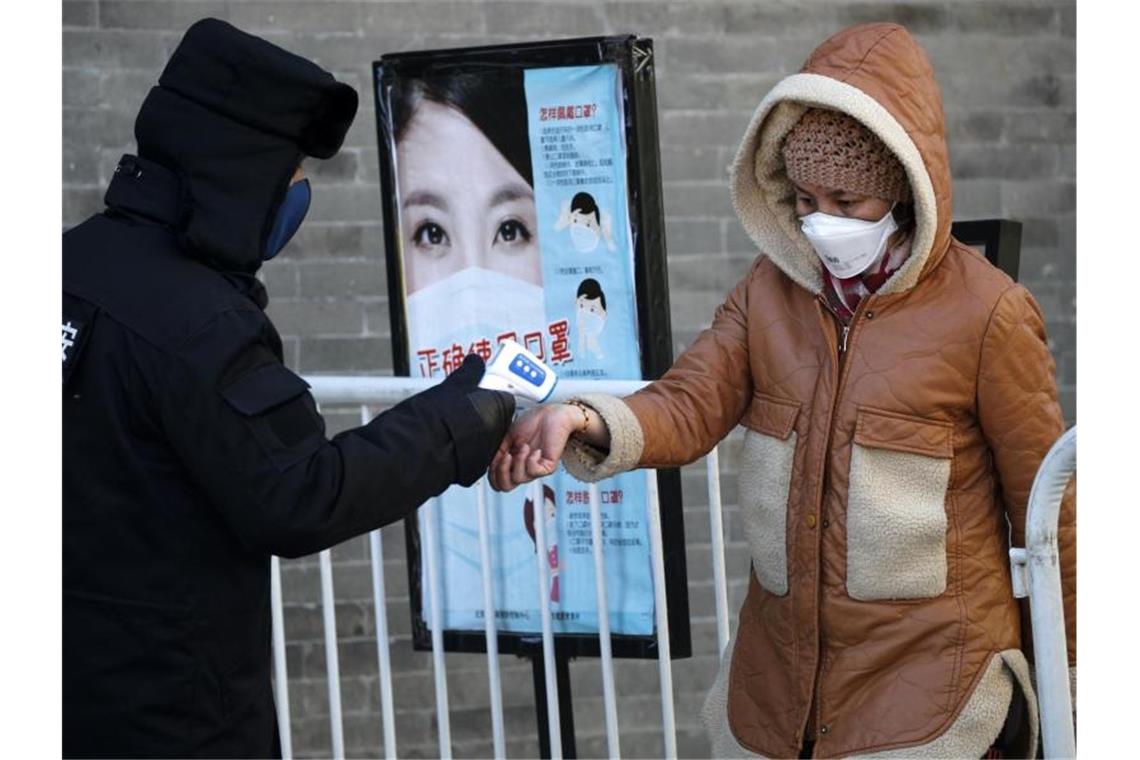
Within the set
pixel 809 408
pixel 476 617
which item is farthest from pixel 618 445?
pixel 476 617

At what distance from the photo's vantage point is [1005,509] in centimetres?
303

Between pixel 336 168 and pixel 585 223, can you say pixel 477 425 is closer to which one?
pixel 585 223

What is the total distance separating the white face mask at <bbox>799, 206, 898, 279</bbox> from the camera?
2984 millimetres

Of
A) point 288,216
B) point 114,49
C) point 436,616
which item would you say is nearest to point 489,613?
point 436,616

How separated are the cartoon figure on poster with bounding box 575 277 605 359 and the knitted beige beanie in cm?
105

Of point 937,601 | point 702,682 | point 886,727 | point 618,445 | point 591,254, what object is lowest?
point 702,682

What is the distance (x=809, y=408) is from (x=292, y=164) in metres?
0.92

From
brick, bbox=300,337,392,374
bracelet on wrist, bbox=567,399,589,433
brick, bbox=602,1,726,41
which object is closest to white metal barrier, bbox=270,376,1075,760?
bracelet on wrist, bbox=567,399,589,433

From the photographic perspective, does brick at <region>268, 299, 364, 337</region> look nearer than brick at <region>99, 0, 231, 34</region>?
No

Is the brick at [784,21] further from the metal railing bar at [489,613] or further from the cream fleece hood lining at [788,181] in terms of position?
the cream fleece hood lining at [788,181]

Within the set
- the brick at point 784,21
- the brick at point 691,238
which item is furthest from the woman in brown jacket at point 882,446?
the brick at point 784,21

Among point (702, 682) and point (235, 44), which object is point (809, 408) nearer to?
point (235, 44)

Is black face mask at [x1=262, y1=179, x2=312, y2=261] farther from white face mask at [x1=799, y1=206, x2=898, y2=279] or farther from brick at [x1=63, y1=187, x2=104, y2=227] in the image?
brick at [x1=63, y1=187, x2=104, y2=227]

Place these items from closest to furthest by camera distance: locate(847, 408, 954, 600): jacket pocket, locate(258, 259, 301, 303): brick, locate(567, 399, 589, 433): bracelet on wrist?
locate(847, 408, 954, 600): jacket pocket < locate(567, 399, 589, 433): bracelet on wrist < locate(258, 259, 301, 303): brick
